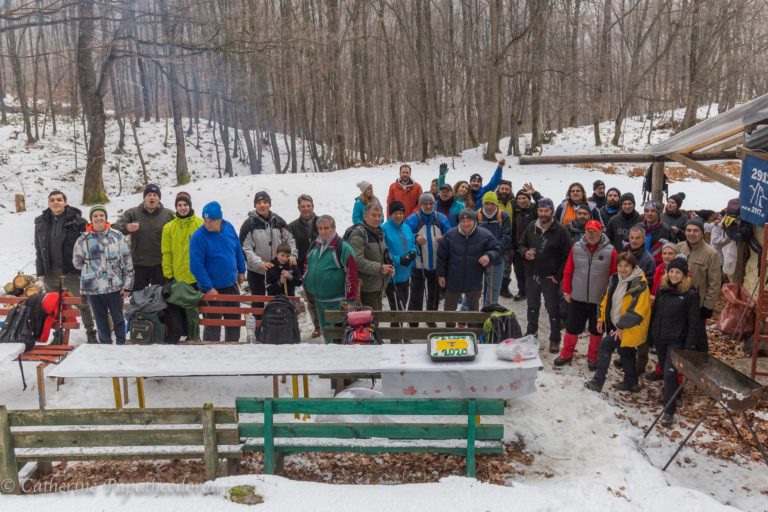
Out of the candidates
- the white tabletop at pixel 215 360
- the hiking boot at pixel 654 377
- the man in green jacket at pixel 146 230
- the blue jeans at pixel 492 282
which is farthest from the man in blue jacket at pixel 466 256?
the man in green jacket at pixel 146 230

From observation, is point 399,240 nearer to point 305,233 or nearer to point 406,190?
point 305,233

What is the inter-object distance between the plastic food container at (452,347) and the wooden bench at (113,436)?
70.9 inches

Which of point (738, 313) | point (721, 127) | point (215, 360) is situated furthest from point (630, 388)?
point (215, 360)

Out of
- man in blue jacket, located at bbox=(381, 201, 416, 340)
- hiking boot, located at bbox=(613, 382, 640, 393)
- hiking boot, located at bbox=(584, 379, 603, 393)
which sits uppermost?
man in blue jacket, located at bbox=(381, 201, 416, 340)

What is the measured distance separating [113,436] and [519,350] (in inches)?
135

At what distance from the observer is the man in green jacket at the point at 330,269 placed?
633 centimetres

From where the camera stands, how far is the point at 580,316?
6.79 metres

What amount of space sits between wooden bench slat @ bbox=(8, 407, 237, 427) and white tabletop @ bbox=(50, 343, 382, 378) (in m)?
0.57

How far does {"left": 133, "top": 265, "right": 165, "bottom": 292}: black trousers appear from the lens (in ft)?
24.9

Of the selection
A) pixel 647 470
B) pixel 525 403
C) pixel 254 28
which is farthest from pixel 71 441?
pixel 254 28

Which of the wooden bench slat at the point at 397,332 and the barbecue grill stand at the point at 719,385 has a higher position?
the wooden bench slat at the point at 397,332

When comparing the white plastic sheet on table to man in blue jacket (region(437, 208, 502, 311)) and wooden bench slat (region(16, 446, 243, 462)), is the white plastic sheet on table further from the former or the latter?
man in blue jacket (region(437, 208, 502, 311))

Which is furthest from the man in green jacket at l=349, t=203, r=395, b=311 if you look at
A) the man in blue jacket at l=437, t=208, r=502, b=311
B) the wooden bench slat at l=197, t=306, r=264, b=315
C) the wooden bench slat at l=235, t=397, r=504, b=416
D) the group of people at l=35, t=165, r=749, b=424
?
the wooden bench slat at l=235, t=397, r=504, b=416

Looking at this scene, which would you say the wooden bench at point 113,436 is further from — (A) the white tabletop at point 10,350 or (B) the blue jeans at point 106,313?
(B) the blue jeans at point 106,313
